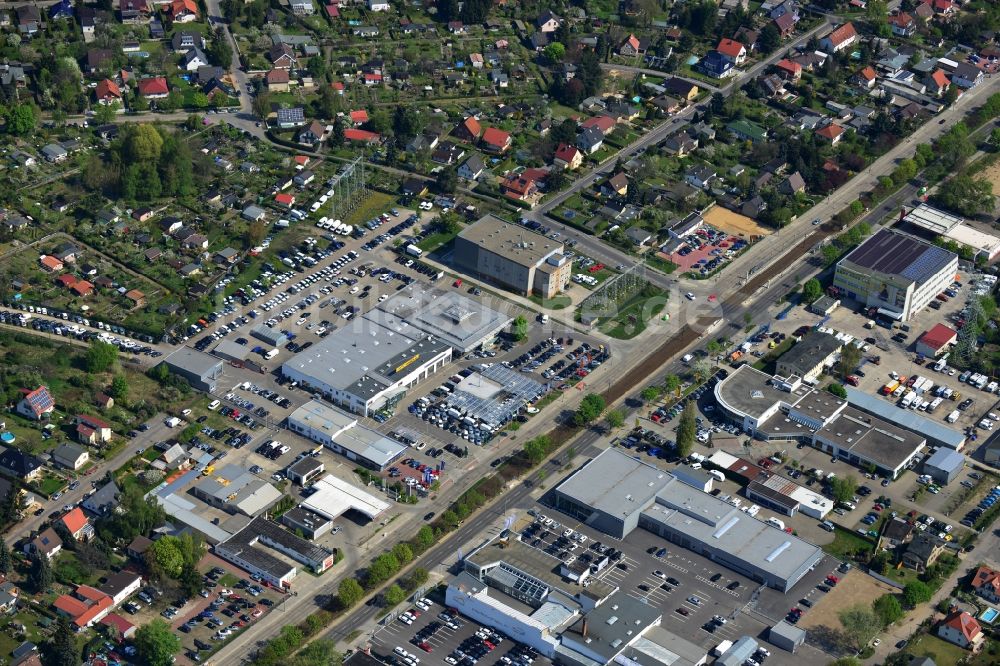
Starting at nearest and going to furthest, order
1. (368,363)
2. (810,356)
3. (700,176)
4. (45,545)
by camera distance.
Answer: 1. (45,545)
2. (368,363)
3. (810,356)
4. (700,176)

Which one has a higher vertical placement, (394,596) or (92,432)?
(92,432)

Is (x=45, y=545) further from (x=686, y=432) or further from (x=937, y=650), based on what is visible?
(x=937, y=650)

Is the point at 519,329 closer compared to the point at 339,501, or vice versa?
the point at 339,501

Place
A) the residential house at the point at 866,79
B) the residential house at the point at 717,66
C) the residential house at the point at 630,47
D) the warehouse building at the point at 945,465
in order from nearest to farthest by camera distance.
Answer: the warehouse building at the point at 945,465 → the residential house at the point at 866,79 → the residential house at the point at 717,66 → the residential house at the point at 630,47

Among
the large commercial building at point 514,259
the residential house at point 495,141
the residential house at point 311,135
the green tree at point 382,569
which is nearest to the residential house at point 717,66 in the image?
the residential house at point 495,141

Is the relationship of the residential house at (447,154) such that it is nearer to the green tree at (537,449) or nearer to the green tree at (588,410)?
the green tree at (588,410)

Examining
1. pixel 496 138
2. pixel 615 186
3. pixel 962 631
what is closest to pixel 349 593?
pixel 962 631
